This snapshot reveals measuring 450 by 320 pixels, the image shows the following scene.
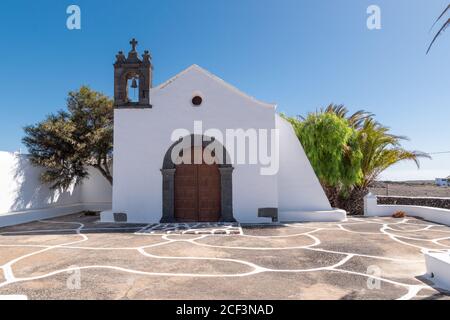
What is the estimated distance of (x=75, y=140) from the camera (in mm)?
14164

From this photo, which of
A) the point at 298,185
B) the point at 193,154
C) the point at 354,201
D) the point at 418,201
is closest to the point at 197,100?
the point at 193,154

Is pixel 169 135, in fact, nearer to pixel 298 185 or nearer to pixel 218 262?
pixel 298 185

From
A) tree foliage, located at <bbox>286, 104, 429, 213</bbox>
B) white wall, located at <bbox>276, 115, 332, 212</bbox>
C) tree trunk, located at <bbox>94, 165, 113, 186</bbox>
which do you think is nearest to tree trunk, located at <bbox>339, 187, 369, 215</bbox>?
tree foliage, located at <bbox>286, 104, 429, 213</bbox>

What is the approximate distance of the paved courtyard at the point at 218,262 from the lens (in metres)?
4.64

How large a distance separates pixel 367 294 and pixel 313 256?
2.35m

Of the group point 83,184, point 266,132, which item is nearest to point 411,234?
point 266,132

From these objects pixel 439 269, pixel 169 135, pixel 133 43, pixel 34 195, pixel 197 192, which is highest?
pixel 133 43

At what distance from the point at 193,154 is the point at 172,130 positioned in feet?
4.36

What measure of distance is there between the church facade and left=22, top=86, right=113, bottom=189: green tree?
2.99 metres

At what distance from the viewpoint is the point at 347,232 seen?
9.82 m

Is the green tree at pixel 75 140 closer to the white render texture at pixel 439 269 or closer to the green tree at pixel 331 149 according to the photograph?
the green tree at pixel 331 149

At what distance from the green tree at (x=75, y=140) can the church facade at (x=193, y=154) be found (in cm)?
299
